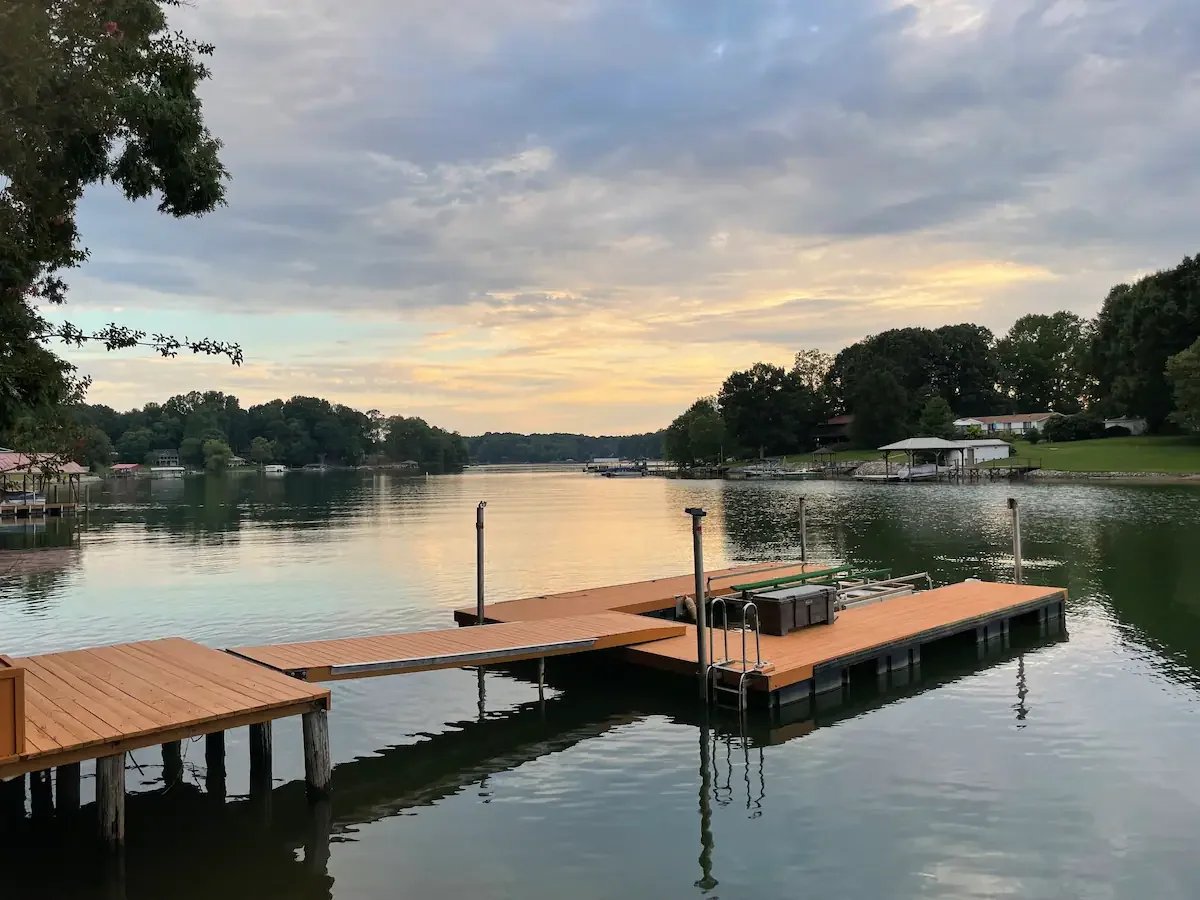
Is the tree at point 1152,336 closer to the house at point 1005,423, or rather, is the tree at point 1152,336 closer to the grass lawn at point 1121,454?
the grass lawn at point 1121,454

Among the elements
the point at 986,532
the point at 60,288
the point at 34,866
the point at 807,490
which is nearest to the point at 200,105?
the point at 60,288

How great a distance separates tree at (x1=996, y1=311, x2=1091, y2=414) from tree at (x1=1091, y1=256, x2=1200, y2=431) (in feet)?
118

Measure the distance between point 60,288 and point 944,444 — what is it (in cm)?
8239

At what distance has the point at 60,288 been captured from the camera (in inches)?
468

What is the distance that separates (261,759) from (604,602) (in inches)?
352

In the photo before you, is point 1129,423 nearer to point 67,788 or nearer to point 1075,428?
point 1075,428

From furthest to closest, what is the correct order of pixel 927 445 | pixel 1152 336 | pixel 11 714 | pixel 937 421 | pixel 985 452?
pixel 937 421 < pixel 985 452 < pixel 1152 336 < pixel 927 445 < pixel 11 714

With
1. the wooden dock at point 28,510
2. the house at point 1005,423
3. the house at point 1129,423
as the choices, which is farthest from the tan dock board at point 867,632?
the house at point 1005,423

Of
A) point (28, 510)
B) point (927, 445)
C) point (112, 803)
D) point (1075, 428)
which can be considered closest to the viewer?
point (112, 803)

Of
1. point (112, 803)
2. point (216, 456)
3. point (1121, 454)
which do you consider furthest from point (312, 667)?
point (216, 456)

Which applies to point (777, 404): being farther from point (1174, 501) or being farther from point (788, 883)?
point (788, 883)

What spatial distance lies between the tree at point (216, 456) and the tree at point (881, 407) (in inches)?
5142

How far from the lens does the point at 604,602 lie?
17812 mm

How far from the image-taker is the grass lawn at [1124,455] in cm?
7431
